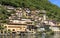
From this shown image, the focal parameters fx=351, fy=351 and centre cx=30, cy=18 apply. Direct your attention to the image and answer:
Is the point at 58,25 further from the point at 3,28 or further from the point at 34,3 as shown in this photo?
the point at 3,28

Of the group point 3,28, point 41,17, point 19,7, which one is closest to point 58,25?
point 41,17

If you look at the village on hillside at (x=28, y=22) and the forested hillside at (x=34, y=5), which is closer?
the village on hillside at (x=28, y=22)

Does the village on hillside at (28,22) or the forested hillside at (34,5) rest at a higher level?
the forested hillside at (34,5)

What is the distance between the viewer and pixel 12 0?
62438 mm

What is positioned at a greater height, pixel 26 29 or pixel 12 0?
pixel 12 0

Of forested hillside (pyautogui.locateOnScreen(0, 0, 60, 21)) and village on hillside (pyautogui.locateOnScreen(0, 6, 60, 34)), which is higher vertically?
forested hillside (pyautogui.locateOnScreen(0, 0, 60, 21))

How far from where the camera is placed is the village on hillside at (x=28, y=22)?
49850 mm

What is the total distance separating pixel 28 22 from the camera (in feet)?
177

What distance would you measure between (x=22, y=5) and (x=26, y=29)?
1257 cm

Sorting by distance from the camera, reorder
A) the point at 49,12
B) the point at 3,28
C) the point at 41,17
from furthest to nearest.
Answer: the point at 49,12 → the point at 41,17 → the point at 3,28

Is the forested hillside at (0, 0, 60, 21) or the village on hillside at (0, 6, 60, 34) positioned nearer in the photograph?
the village on hillside at (0, 6, 60, 34)

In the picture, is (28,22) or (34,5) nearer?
(28,22)

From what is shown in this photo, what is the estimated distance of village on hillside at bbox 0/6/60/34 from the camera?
49.8 metres

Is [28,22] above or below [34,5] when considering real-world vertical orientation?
below
